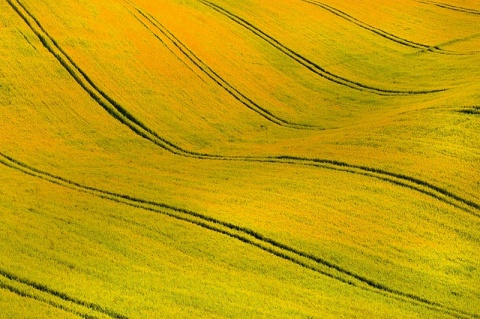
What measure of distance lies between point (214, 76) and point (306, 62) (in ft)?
15.9

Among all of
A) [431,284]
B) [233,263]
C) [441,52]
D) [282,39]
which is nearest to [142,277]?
[233,263]

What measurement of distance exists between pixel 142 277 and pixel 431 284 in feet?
19.7

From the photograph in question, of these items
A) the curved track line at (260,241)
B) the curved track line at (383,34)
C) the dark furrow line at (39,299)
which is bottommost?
the dark furrow line at (39,299)

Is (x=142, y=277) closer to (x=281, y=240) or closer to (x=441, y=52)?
(x=281, y=240)

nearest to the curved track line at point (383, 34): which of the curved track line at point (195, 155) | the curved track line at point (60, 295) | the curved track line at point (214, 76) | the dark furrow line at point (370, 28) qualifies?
the dark furrow line at point (370, 28)

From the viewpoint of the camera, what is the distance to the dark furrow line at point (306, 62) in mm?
27719

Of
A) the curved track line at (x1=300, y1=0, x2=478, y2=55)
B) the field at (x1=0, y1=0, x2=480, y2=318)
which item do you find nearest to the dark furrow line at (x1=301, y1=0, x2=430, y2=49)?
the curved track line at (x1=300, y1=0, x2=478, y2=55)

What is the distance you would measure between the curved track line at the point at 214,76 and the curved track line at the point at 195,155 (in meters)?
4.05

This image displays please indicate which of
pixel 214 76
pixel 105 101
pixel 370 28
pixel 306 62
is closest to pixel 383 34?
pixel 370 28

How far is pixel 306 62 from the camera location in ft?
99.3

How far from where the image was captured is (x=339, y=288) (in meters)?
14.5

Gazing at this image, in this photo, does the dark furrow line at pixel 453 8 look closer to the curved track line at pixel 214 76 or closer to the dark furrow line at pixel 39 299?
the curved track line at pixel 214 76

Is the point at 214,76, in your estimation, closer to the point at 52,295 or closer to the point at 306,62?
→ the point at 306,62

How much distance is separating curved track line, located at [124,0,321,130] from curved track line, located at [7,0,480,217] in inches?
160
